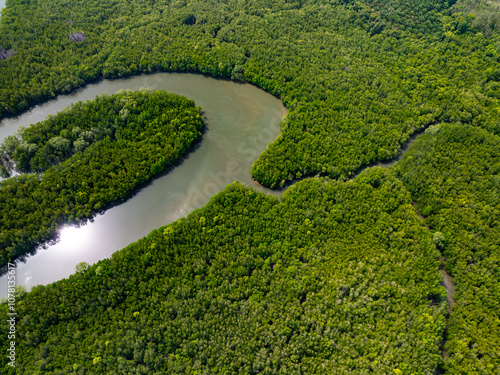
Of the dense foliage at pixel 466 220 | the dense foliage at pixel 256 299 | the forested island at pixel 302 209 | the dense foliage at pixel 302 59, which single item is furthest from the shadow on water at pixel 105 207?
the dense foliage at pixel 466 220

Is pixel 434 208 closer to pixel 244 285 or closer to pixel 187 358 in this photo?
pixel 244 285

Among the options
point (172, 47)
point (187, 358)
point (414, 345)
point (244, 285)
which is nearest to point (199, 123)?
point (172, 47)

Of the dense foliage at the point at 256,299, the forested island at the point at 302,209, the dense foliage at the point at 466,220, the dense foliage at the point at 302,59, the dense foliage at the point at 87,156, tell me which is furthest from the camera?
the dense foliage at the point at 302,59

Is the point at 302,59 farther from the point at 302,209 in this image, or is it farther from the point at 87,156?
the point at 87,156

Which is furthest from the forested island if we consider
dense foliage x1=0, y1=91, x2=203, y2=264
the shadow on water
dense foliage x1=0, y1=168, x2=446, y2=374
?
the shadow on water

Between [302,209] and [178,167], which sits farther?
[178,167]

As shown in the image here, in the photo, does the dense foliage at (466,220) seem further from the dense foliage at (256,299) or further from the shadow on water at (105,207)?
the shadow on water at (105,207)

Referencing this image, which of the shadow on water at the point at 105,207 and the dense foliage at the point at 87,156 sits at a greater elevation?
the dense foliage at the point at 87,156

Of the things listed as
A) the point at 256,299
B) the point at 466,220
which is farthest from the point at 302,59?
the point at 256,299
